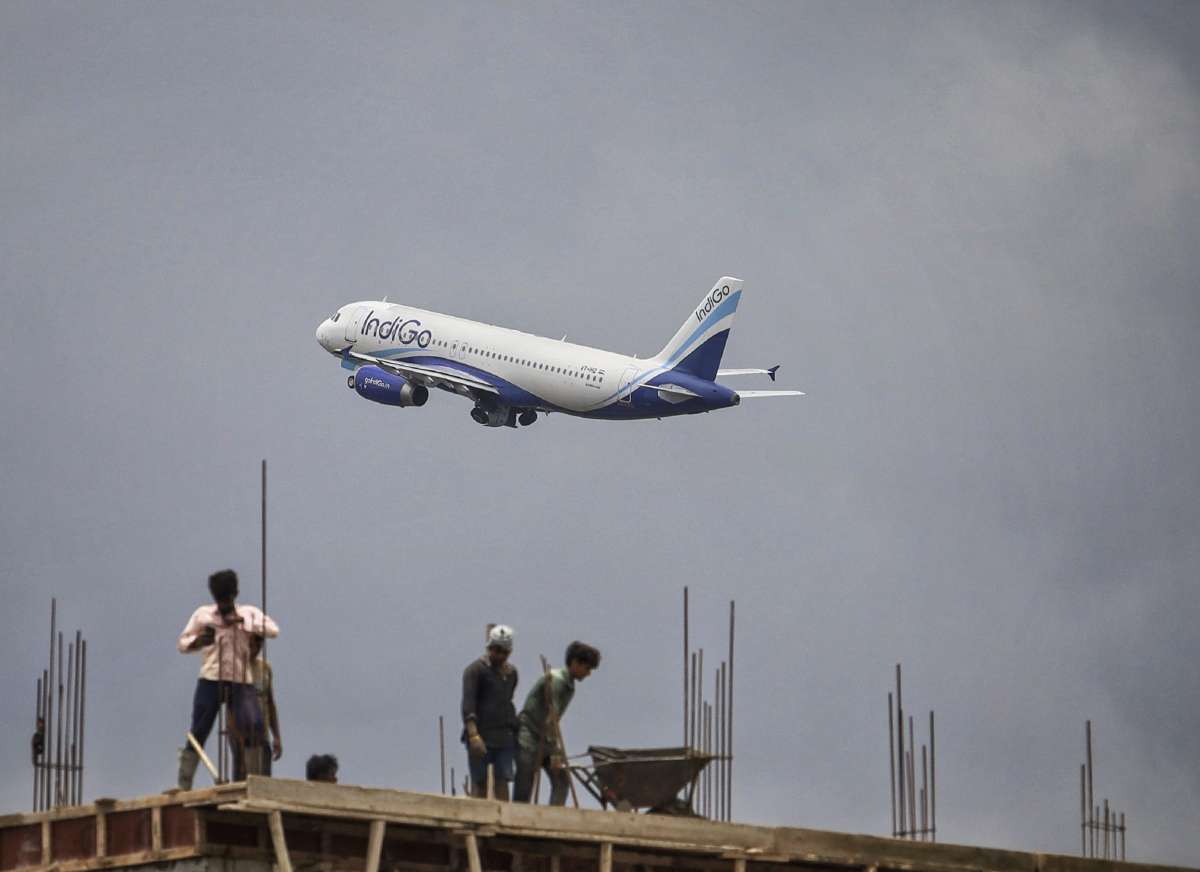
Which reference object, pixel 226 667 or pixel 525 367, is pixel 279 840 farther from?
pixel 525 367

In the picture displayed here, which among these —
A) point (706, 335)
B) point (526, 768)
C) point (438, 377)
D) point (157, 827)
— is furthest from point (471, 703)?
point (438, 377)

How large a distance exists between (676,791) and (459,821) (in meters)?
3.96

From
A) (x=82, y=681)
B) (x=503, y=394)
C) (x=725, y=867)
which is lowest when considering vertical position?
(x=725, y=867)

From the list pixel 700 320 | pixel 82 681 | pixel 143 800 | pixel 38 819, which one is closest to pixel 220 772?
pixel 143 800

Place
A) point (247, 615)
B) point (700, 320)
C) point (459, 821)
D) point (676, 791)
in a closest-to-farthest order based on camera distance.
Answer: point (247, 615), point (459, 821), point (676, 791), point (700, 320)

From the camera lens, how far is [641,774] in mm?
31984

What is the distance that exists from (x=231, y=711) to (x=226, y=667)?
513mm

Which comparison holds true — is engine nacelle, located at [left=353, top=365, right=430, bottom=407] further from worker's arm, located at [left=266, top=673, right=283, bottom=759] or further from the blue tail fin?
worker's arm, located at [left=266, top=673, right=283, bottom=759]

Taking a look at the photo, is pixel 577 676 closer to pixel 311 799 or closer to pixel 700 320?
pixel 311 799

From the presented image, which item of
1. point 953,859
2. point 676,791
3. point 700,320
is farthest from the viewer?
point 700,320

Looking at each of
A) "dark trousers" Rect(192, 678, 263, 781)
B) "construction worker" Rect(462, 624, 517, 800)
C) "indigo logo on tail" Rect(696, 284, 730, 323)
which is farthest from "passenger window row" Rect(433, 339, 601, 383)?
"dark trousers" Rect(192, 678, 263, 781)

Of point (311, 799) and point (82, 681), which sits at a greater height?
point (82, 681)

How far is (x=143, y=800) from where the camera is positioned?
28766 mm

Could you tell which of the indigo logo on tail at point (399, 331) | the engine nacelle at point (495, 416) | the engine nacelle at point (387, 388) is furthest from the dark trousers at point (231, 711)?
the indigo logo on tail at point (399, 331)
